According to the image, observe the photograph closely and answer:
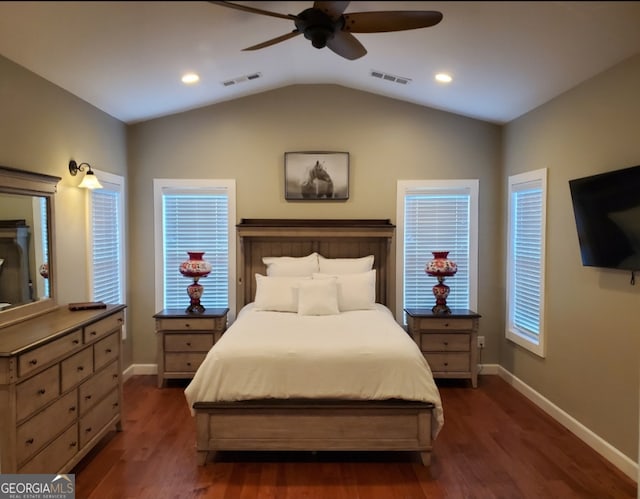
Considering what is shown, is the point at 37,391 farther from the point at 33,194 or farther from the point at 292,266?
the point at 292,266

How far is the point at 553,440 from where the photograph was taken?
10.5ft

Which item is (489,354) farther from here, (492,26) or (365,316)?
(492,26)

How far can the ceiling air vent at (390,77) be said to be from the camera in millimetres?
3988

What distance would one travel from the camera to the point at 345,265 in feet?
14.4

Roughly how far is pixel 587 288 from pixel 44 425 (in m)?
3.76

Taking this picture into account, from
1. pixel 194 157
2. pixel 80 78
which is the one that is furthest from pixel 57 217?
pixel 194 157

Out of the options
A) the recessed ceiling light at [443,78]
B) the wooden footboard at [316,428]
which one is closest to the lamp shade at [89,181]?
the wooden footboard at [316,428]

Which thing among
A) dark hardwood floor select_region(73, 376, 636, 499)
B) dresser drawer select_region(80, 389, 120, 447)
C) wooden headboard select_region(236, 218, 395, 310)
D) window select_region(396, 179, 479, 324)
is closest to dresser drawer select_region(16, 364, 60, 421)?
dresser drawer select_region(80, 389, 120, 447)

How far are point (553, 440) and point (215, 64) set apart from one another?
410cm

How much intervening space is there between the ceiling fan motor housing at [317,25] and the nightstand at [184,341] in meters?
2.82

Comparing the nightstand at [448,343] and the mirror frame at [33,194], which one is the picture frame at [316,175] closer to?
the nightstand at [448,343]

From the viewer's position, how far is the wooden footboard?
9.18 feet

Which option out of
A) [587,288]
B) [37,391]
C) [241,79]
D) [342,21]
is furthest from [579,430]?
[241,79]

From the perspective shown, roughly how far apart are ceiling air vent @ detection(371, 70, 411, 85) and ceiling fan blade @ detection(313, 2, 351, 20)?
184cm
